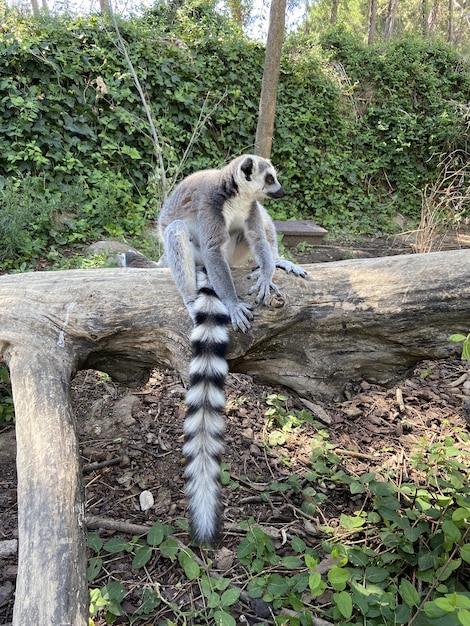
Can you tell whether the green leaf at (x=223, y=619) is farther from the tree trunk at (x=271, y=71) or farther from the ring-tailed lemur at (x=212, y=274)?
the tree trunk at (x=271, y=71)

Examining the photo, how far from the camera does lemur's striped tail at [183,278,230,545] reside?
2.10 m

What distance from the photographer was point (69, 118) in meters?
8.54

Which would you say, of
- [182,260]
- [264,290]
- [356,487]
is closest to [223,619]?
[356,487]

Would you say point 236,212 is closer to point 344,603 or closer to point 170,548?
point 170,548

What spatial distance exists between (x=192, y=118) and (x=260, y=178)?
722cm

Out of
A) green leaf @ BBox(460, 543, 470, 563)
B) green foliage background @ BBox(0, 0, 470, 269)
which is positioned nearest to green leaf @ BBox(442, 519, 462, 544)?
green leaf @ BBox(460, 543, 470, 563)

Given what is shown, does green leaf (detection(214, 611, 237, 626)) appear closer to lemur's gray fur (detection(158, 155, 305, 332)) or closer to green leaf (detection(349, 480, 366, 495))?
green leaf (detection(349, 480, 366, 495))

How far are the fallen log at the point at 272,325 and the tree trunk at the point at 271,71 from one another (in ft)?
15.6

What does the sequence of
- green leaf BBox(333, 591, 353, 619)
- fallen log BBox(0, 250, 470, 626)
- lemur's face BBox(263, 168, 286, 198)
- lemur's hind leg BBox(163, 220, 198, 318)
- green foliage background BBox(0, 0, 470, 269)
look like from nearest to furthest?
green leaf BBox(333, 591, 353, 619) < fallen log BBox(0, 250, 470, 626) < lemur's hind leg BBox(163, 220, 198, 318) < lemur's face BBox(263, 168, 286, 198) < green foliage background BBox(0, 0, 470, 269)

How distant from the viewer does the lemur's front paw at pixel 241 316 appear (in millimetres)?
2609

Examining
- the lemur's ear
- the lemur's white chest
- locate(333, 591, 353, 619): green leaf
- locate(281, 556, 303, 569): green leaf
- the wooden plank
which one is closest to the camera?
locate(333, 591, 353, 619): green leaf

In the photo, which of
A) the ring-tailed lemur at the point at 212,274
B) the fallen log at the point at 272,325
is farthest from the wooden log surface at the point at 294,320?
the ring-tailed lemur at the point at 212,274

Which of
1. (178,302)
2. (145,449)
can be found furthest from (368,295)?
(145,449)

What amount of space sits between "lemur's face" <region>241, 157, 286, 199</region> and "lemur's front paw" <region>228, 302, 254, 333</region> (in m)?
1.36
